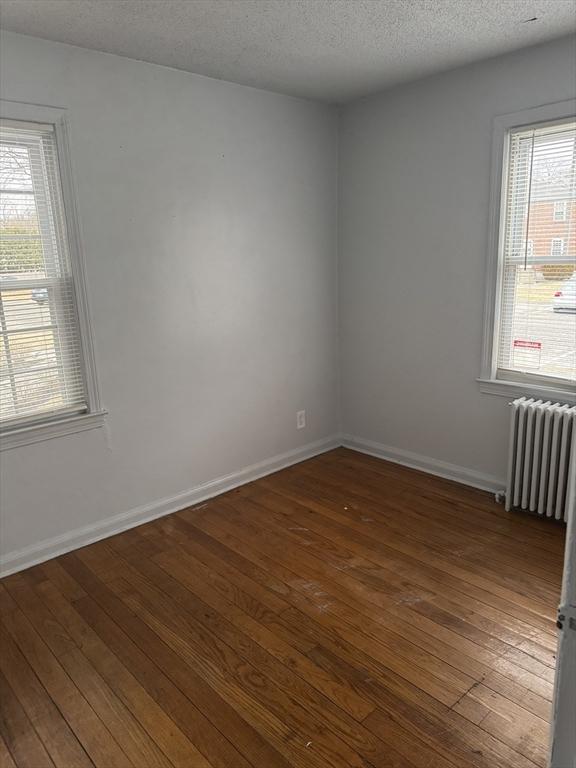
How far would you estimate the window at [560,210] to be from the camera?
293cm

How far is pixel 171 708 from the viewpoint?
191 centimetres

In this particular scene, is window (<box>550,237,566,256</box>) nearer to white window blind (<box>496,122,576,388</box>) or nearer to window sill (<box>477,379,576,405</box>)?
white window blind (<box>496,122,576,388</box>)

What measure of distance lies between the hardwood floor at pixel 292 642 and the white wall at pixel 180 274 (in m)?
0.41

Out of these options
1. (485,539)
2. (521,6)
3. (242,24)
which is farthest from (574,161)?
(485,539)

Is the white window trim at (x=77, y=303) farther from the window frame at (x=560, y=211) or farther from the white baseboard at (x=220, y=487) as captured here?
the window frame at (x=560, y=211)

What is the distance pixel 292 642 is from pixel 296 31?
8.96 ft

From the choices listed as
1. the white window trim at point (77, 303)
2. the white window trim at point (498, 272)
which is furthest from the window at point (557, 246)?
the white window trim at point (77, 303)

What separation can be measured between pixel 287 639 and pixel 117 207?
2.30 meters

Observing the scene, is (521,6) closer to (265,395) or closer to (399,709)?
(265,395)

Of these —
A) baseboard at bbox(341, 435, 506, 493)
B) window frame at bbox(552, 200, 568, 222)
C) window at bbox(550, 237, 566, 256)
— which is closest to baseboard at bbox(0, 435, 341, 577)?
baseboard at bbox(341, 435, 506, 493)

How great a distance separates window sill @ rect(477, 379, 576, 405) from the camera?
3.08 metres

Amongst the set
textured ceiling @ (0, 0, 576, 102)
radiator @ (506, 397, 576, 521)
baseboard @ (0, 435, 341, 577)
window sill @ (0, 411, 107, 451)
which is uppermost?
textured ceiling @ (0, 0, 576, 102)

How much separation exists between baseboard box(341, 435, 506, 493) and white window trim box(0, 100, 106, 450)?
2.06 meters

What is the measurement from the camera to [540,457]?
309 centimetres
